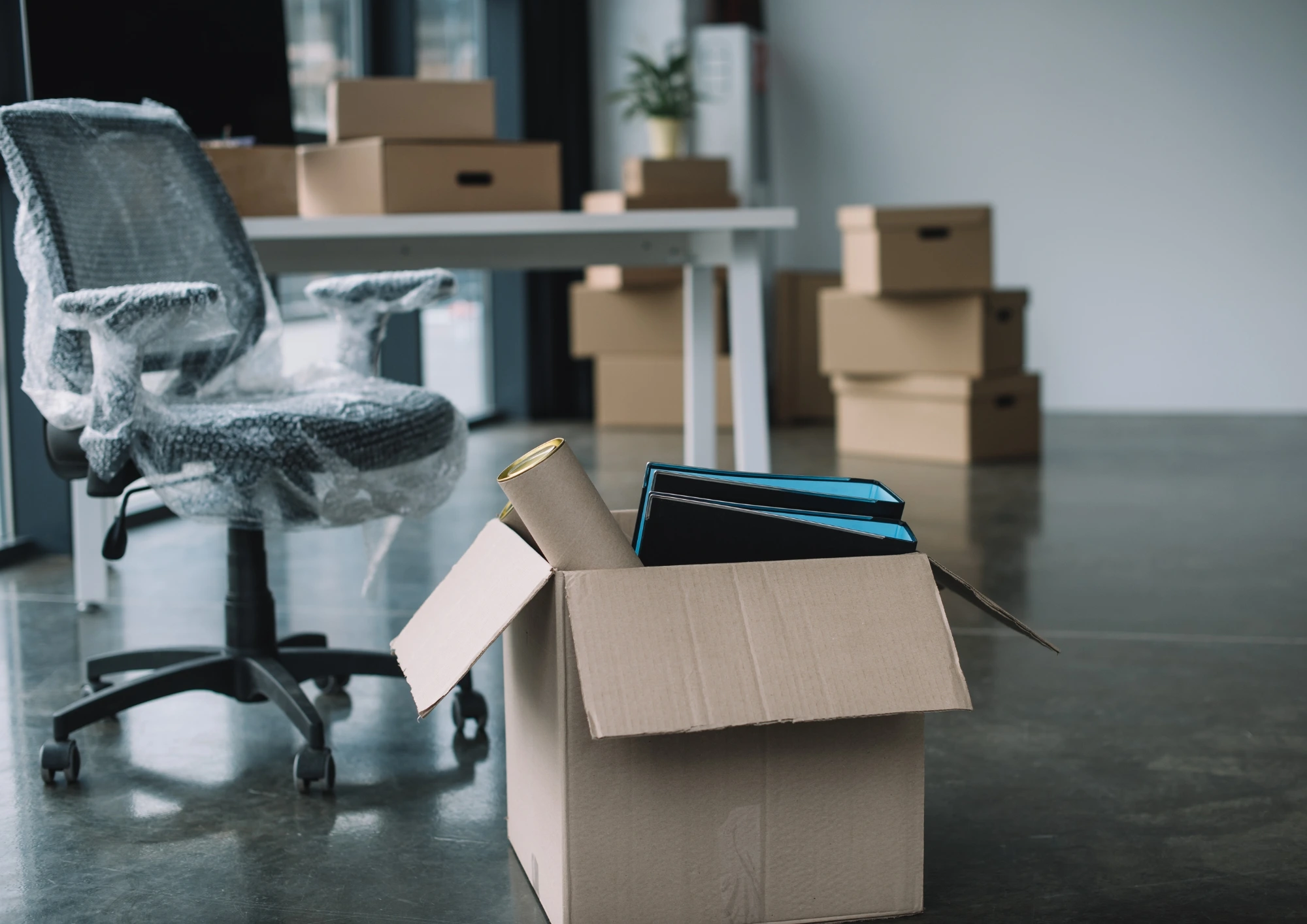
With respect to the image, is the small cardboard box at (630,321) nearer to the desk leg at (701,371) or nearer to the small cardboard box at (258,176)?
the desk leg at (701,371)

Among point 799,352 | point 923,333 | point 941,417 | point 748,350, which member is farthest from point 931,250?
point 748,350

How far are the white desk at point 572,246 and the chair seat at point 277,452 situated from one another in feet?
1.59

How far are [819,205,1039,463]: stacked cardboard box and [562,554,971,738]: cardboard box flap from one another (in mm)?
3246

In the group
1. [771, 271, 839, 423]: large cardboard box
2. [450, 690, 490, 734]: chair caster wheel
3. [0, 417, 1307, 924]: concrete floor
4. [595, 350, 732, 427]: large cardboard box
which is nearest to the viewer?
[0, 417, 1307, 924]: concrete floor

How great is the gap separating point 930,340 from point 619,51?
2.10 metres

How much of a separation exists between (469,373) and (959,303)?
2.20 metres

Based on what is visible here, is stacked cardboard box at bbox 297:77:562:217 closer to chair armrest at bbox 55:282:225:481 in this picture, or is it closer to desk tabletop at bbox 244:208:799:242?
desk tabletop at bbox 244:208:799:242

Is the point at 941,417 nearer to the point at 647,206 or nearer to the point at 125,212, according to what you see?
the point at 647,206

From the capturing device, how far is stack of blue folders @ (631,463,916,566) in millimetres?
1245

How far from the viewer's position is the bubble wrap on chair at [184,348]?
5.45 feet

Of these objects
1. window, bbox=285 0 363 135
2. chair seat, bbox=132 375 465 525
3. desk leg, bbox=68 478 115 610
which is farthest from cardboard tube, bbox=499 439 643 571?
window, bbox=285 0 363 135

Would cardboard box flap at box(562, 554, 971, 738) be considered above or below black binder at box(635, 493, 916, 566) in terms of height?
below

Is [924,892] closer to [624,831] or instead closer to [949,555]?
[624,831]

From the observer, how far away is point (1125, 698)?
6.51 ft
